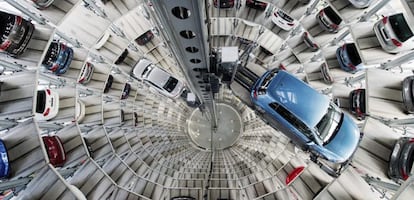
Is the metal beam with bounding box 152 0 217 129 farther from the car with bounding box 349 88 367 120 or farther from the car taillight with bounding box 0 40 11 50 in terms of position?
the car with bounding box 349 88 367 120

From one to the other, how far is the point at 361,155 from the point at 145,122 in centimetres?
1459

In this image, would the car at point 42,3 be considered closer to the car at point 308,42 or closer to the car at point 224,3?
the car at point 224,3

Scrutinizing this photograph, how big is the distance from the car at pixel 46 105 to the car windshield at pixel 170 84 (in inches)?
269

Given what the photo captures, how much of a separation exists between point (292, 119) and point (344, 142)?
1.83 metres

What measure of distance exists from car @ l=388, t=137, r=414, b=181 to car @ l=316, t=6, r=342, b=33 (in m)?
4.72

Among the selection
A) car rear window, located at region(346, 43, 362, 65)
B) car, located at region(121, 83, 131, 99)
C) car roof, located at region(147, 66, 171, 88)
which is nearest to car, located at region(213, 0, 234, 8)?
car rear window, located at region(346, 43, 362, 65)

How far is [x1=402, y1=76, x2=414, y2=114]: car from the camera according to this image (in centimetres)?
639

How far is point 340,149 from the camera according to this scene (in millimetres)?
8305

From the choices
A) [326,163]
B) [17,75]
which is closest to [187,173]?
[326,163]

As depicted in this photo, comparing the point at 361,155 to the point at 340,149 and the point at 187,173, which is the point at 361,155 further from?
the point at 187,173

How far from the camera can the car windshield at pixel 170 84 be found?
1494cm

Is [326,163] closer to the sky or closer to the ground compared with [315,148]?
closer to the ground

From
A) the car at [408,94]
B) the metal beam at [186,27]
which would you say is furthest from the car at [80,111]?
the car at [408,94]

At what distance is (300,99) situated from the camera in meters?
8.77
